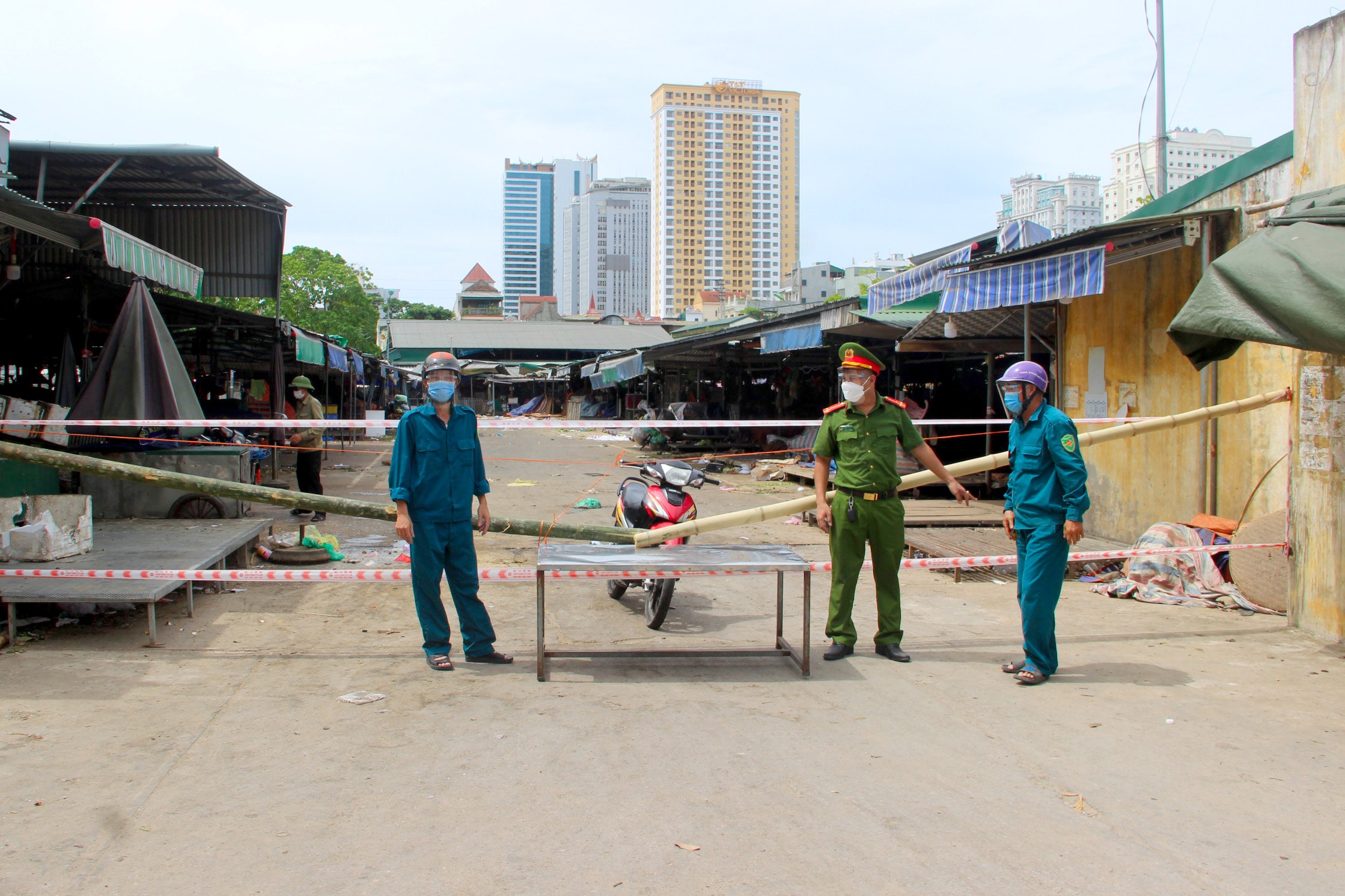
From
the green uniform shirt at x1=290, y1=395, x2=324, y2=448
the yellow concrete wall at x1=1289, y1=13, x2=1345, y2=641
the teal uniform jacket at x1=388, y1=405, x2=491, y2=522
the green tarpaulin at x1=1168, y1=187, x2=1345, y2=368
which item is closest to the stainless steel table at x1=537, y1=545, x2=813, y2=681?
the teal uniform jacket at x1=388, y1=405, x2=491, y2=522

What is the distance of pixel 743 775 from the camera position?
12.0 feet

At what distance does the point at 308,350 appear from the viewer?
1616 cm

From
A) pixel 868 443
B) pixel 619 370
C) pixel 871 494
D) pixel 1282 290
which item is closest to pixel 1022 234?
pixel 1282 290

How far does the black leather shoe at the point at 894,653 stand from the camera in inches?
210

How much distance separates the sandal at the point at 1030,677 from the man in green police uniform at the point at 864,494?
25.8 inches

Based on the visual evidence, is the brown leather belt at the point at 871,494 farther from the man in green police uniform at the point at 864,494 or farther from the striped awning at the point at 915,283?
the striped awning at the point at 915,283

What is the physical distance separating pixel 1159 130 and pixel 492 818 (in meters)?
18.1

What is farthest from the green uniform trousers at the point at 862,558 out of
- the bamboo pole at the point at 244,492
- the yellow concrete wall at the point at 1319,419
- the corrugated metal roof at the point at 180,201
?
the corrugated metal roof at the point at 180,201

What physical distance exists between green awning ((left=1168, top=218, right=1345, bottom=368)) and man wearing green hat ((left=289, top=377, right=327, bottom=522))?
915 centimetres

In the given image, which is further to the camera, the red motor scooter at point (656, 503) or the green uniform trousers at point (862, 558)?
the red motor scooter at point (656, 503)

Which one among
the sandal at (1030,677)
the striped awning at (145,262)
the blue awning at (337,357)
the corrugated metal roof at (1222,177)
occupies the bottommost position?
the sandal at (1030,677)

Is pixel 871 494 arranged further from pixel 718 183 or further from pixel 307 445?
pixel 718 183

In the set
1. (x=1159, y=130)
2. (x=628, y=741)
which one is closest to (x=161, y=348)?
(x=628, y=741)

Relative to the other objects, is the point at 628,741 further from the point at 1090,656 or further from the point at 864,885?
the point at 1090,656
